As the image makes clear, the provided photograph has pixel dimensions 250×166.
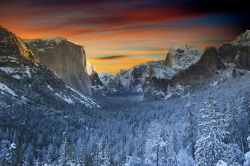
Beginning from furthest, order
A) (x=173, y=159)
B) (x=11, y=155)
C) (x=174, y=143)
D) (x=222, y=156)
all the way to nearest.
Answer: (x=174, y=143) → (x=173, y=159) → (x=11, y=155) → (x=222, y=156)

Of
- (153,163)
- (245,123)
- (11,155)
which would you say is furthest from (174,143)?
(11,155)

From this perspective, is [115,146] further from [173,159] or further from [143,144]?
[173,159]

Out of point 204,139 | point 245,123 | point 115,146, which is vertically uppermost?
point 204,139

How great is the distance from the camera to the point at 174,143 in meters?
146

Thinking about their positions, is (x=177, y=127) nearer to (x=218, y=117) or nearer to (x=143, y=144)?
(x=143, y=144)

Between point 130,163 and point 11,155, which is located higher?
point 11,155

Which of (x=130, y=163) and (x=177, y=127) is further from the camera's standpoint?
(x=177, y=127)

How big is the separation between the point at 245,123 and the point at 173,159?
2844 cm

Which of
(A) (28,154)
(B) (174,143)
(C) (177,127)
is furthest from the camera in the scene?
(C) (177,127)

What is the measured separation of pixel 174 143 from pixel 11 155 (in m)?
84.4

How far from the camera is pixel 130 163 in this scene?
14038 cm

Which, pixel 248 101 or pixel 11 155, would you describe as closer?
pixel 11 155

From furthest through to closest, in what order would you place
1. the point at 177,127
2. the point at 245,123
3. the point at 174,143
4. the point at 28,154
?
the point at 177,127 < the point at 28,154 < the point at 174,143 < the point at 245,123

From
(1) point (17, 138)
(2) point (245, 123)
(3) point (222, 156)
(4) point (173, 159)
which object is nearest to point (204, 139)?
(3) point (222, 156)
